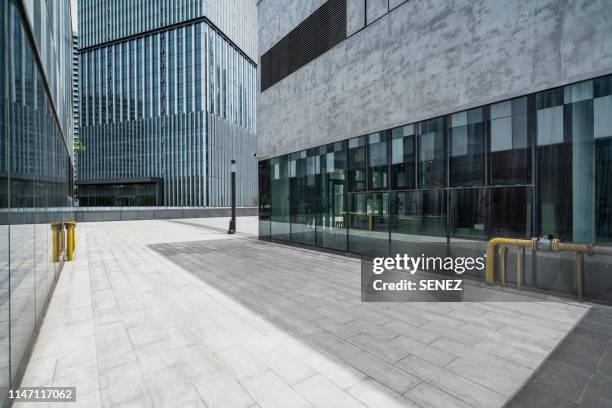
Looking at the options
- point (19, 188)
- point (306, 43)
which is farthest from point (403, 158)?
point (19, 188)

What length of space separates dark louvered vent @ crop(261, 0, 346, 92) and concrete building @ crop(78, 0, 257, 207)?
4827 centimetres

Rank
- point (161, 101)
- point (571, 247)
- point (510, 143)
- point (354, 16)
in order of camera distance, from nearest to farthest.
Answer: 1. point (571, 247)
2. point (510, 143)
3. point (354, 16)
4. point (161, 101)

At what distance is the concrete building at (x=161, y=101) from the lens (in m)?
60.6

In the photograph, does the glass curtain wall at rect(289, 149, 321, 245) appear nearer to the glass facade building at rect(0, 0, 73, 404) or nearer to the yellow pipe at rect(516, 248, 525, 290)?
the yellow pipe at rect(516, 248, 525, 290)

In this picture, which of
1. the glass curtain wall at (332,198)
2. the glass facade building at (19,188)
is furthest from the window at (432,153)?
the glass facade building at (19,188)

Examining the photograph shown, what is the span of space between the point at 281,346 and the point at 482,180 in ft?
21.7

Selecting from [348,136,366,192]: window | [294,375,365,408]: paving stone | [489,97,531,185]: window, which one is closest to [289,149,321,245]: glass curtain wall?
[348,136,366,192]: window

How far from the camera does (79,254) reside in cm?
1205

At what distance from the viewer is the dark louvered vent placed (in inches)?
483

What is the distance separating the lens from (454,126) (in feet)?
27.6

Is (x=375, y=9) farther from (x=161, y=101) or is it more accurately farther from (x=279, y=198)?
(x=161, y=101)

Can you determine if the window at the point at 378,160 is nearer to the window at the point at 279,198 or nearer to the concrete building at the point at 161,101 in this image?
the window at the point at 279,198

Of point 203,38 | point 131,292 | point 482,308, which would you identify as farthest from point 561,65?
point 203,38

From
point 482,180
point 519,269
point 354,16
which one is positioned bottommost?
point 519,269
